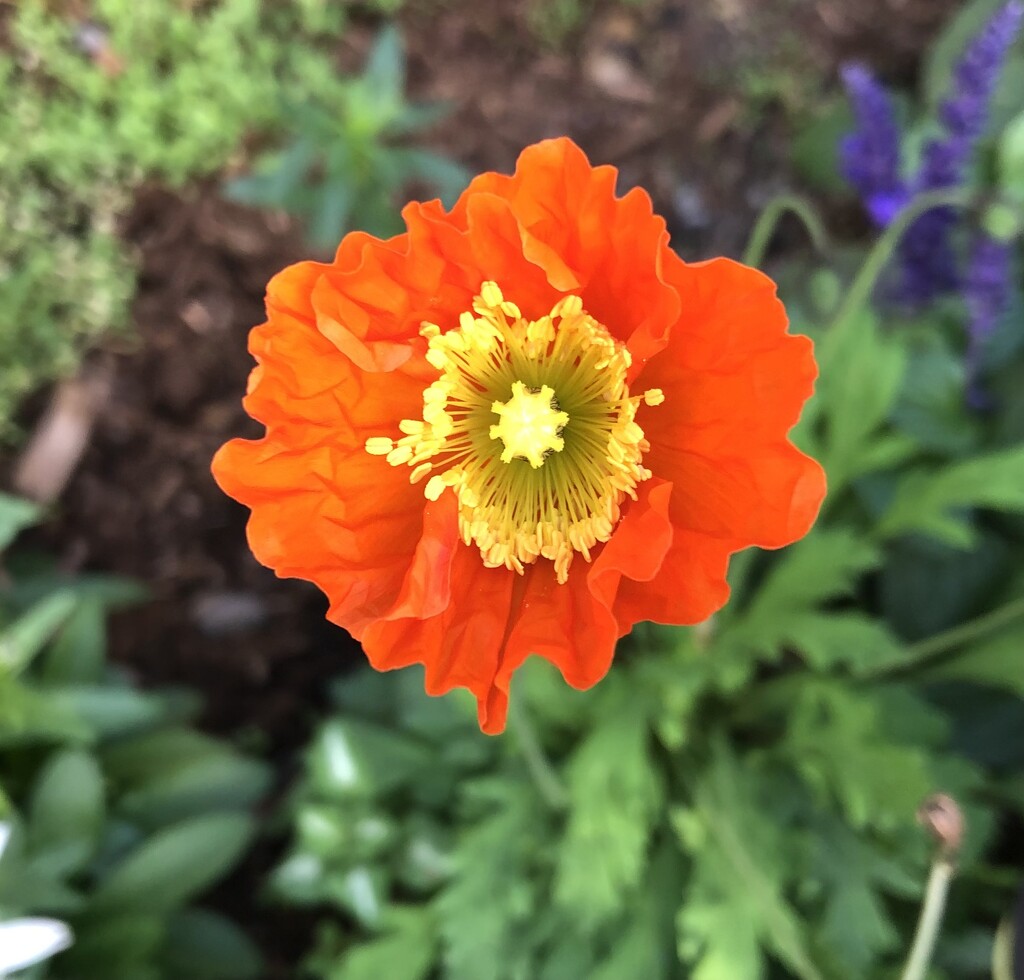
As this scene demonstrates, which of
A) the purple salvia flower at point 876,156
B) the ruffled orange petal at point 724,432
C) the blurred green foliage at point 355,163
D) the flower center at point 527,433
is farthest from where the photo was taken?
the blurred green foliage at point 355,163

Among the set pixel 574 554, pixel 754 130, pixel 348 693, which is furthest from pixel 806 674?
pixel 754 130

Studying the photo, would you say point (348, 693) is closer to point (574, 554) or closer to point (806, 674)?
point (806, 674)

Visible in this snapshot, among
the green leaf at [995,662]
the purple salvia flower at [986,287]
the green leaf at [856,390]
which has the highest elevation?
the purple salvia flower at [986,287]

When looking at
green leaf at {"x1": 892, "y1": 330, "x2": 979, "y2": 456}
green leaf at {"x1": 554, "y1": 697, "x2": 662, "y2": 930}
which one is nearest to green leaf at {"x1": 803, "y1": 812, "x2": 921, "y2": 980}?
green leaf at {"x1": 554, "y1": 697, "x2": 662, "y2": 930}

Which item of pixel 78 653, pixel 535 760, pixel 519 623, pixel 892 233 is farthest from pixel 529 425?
pixel 78 653

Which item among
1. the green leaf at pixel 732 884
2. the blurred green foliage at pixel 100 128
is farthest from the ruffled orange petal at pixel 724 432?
the blurred green foliage at pixel 100 128

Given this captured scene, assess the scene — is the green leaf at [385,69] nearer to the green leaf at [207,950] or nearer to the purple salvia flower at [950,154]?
the purple salvia flower at [950,154]

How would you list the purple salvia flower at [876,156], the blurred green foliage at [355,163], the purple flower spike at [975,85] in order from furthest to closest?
the blurred green foliage at [355,163] → the purple salvia flower at [876,156] → the purple flower spike at [975,85]
